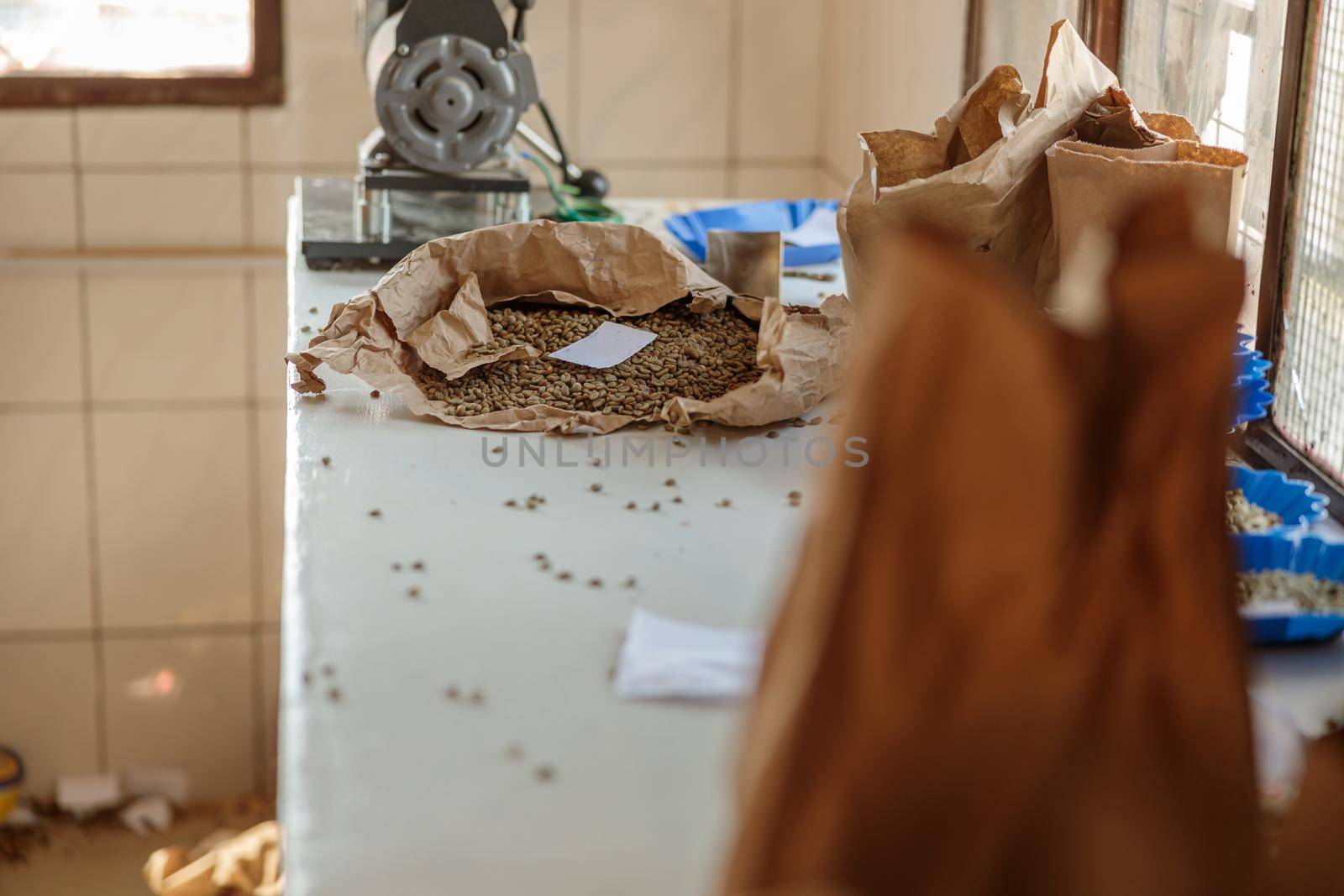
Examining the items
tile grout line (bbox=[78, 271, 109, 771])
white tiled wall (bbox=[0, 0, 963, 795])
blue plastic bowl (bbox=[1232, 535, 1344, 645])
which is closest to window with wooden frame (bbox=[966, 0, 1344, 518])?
blue plastic bowl (bbox=[1232, 535, 1344, 645])

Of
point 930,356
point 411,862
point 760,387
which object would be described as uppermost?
point 930,356

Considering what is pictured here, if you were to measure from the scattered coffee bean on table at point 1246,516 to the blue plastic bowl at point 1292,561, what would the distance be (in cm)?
5

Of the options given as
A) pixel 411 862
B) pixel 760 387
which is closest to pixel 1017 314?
pixel 411 862

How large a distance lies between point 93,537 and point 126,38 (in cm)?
118

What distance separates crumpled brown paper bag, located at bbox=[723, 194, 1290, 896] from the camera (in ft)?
1.96

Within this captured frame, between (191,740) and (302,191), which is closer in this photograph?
(302,191)

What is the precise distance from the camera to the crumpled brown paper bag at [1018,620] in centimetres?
60

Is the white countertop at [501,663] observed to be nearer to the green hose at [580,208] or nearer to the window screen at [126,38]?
the green hose at [580,208]

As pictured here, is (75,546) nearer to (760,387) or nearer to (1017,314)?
(760,387)

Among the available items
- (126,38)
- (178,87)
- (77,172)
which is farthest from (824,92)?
(77,172)

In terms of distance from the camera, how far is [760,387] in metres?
1.50

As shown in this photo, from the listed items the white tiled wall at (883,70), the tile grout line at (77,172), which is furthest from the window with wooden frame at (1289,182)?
the tile grout line at (77,172)

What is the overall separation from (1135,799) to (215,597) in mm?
3103

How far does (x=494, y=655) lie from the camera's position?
40.8 inches
